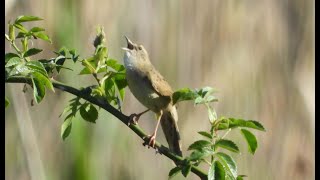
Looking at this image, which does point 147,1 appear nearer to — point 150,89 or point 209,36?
point 209,36

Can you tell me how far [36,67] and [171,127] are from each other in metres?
0.55

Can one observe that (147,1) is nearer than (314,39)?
Yes

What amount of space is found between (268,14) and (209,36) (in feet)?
0.79

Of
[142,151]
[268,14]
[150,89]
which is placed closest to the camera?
[150,89]

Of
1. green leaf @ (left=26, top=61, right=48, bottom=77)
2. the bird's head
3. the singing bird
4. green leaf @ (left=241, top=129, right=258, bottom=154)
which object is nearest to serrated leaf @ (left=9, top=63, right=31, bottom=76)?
green leaf @ (left=26, top=61, right=48, bottom=77)

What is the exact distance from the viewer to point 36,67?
0.79 meters

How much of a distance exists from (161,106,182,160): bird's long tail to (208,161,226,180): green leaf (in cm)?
38

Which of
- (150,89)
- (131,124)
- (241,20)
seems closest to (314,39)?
(241,20)

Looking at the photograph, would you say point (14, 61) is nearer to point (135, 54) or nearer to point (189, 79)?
point (135, 54)

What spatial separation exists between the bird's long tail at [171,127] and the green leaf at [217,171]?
38cm

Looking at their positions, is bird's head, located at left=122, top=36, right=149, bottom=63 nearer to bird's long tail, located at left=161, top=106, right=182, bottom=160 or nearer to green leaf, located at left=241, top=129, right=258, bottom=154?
bird's long tail, located at left=161, top=106, right=182, bottom=160

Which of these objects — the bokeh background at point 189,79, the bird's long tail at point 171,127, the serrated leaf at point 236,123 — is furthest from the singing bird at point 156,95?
the serrated leaf at point 236,123

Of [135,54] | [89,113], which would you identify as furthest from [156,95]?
[89,113]

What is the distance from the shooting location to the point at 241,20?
2.21 m
